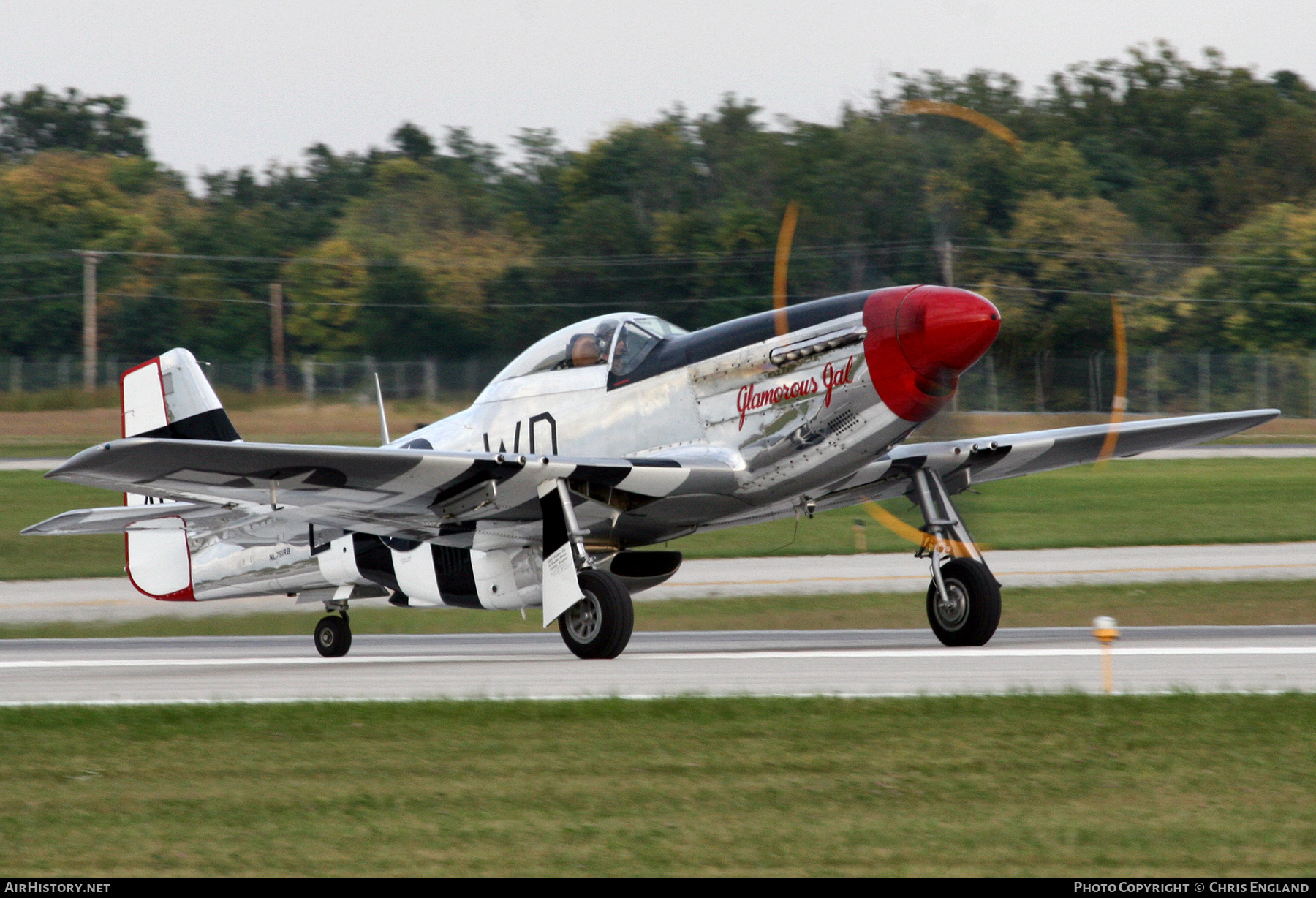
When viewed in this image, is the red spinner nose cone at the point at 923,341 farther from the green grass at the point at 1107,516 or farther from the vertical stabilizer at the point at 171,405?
the green grass at the point at 1107,516

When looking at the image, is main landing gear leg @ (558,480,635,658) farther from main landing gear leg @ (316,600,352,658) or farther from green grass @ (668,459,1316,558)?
green grass @ (668,459,1316,558)

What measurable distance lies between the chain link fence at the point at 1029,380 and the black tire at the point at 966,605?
4.56 ft

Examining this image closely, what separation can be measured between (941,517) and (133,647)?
9.54 meters

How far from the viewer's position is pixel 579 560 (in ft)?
38.1

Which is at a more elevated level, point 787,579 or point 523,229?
point 523,229

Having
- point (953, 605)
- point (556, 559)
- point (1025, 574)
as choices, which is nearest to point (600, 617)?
point (556, 559)

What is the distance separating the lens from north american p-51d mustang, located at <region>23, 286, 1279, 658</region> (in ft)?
36.6

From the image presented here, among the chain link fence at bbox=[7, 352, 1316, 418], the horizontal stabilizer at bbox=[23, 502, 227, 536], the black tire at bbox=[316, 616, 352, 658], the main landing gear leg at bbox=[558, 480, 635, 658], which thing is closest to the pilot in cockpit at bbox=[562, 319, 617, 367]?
the main landing gear leg at bbox=[558, 480, 635, 658]

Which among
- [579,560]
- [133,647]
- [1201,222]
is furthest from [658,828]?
[1201,222]

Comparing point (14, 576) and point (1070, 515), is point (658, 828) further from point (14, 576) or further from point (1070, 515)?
point (1070, 515)

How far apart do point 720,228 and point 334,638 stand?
42.7 feet

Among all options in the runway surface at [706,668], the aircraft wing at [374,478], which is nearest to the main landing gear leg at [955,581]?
the runway surface at [706,668]

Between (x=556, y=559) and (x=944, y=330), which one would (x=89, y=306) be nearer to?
(x=556, y=559)
